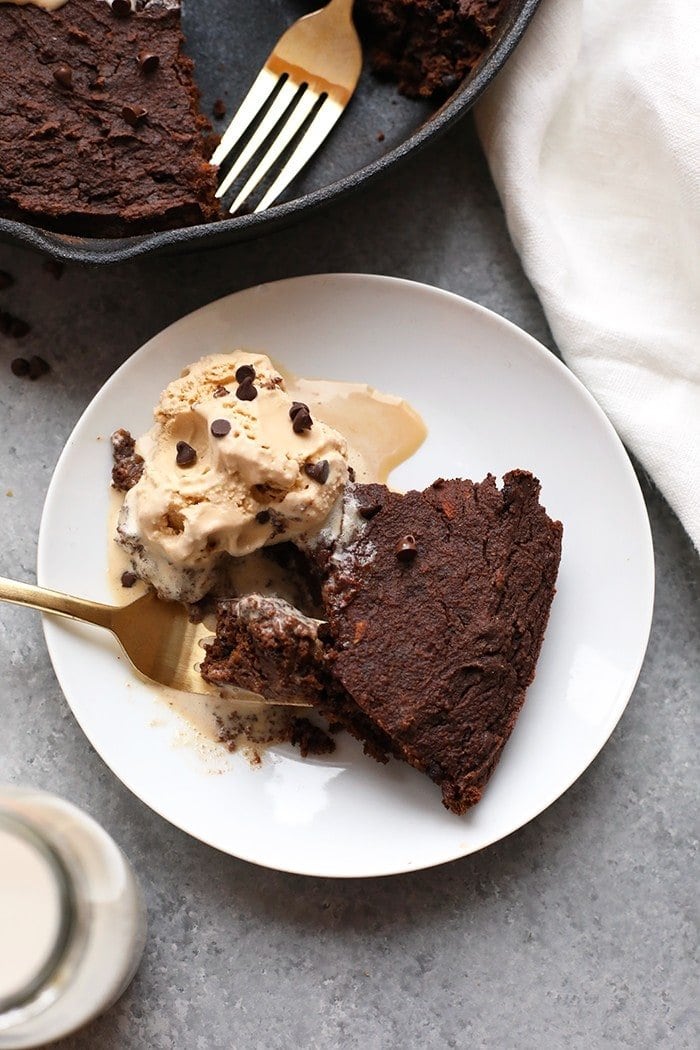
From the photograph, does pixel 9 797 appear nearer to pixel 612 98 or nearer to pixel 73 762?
pixel 73 762

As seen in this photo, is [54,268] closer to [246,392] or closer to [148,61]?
[148,61]

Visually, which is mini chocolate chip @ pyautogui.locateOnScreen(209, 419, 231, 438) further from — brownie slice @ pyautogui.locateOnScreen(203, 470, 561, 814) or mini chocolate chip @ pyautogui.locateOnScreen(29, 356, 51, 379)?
mini chocolate chip @ pyautogui.locateOnScreen(29, 356, 51, 379)

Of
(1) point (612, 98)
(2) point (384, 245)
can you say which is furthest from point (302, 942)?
(1) point (612, 98)

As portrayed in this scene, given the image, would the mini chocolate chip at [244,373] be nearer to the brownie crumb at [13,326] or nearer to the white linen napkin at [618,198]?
the brownie crumb at [13,326]

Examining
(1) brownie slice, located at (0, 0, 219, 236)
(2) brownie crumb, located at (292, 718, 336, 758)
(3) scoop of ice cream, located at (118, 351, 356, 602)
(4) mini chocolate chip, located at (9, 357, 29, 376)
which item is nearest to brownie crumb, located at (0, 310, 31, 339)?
(4) mini chocolate chip, located at (9, 357, 29, 376)

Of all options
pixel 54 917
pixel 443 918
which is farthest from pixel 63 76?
pixel 443 918
